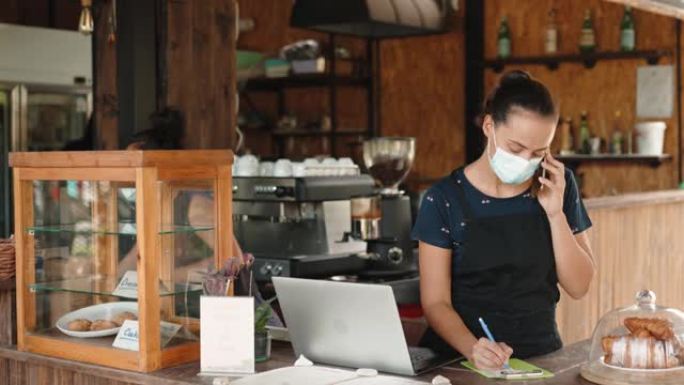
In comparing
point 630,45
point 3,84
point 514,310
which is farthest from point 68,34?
point 514,310

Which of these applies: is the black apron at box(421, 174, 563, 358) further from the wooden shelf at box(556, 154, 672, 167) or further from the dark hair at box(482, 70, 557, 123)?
the wooden shelf at box(556, 154, 672, 167)

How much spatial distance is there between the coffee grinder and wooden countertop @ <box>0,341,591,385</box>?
3.64 feet

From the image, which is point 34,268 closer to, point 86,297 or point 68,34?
point 86,297

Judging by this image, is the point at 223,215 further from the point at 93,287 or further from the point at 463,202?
the point at 463,202

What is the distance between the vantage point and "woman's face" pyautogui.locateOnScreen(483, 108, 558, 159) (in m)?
2.54

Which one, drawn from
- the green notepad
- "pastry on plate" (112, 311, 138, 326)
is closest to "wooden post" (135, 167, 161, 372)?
"pastry on plate" (112, 311, 138, 326)

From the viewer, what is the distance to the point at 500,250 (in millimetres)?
2713

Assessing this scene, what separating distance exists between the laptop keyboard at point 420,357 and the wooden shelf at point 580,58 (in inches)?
189

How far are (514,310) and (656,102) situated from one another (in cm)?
455

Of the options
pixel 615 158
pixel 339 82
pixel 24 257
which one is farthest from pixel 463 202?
pixel 339 82

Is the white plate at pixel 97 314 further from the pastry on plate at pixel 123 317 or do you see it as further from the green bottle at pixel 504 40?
the green bottle at pixel 504 40

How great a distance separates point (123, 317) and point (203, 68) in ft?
6.14

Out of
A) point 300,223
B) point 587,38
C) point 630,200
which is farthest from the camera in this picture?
point 587,38

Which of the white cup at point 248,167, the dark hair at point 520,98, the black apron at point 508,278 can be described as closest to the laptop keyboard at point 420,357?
the black apron at point 508,278
